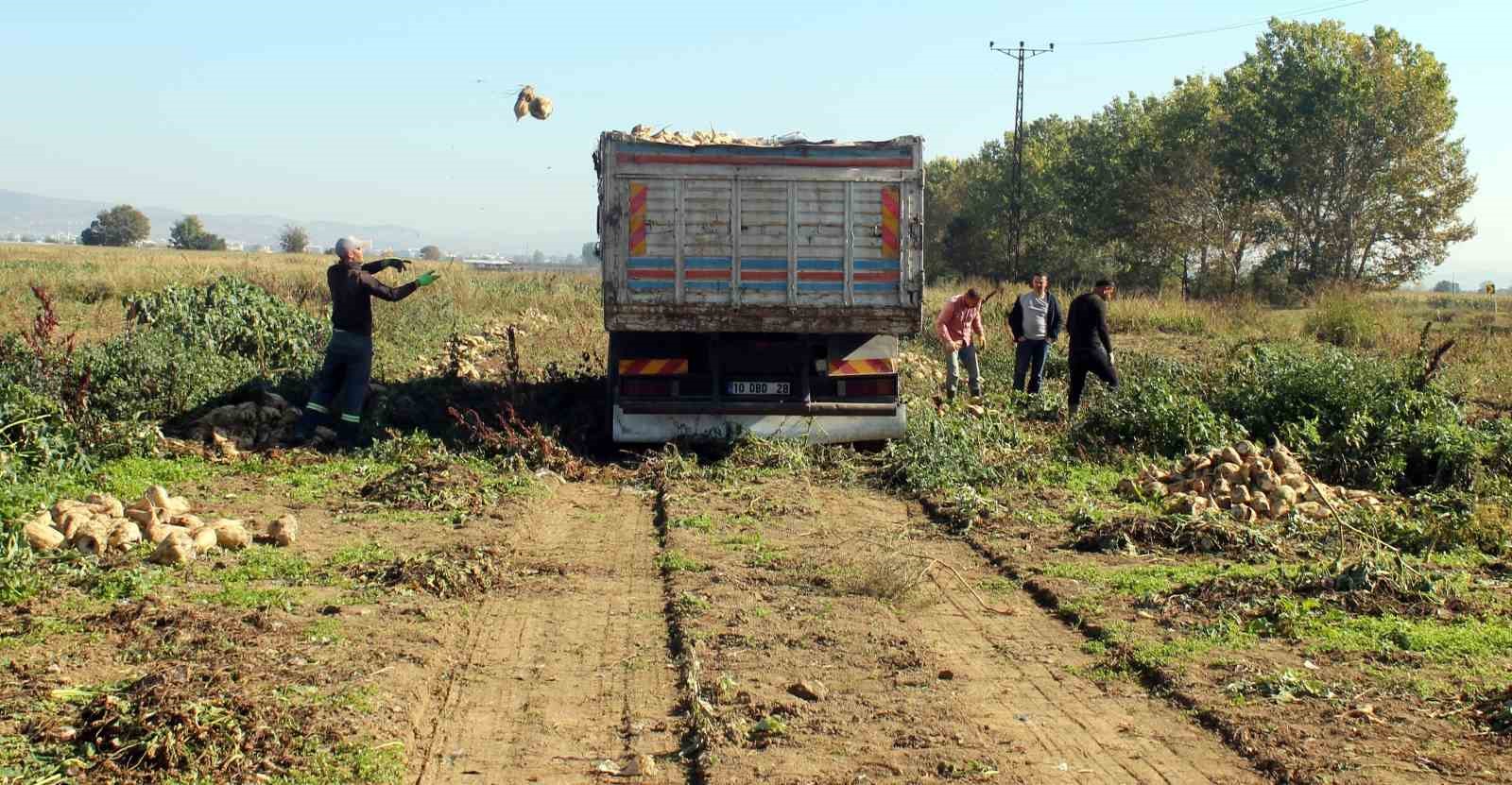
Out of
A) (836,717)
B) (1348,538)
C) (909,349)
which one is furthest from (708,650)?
(909,349)

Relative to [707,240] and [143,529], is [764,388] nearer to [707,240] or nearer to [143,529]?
[707,240]

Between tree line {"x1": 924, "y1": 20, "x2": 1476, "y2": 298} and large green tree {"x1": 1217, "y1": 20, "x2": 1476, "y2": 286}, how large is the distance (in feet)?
0.14

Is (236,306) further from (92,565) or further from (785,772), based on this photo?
(785,772)

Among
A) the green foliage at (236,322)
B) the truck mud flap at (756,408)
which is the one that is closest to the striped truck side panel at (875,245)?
the truck mud flap at (756,408)

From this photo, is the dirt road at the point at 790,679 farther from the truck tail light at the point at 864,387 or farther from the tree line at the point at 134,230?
the tree line at the point at 134,230

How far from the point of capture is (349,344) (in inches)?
462

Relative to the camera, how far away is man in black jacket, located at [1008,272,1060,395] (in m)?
15.1

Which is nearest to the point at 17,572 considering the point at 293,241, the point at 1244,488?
the point at 1244,488

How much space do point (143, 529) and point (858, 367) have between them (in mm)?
6150

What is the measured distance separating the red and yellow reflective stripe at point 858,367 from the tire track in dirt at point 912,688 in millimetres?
3592

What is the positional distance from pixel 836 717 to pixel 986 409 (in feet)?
29.3

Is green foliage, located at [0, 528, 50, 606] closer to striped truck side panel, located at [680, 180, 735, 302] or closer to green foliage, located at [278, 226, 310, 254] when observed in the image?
striped truck side panel, located at [680, 180, 735, 302]

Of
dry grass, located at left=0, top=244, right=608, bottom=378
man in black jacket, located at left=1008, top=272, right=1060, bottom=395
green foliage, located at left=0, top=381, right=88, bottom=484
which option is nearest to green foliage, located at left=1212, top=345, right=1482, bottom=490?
man in black jacket, located at left=1008, top=272, right=1060, bottom=395

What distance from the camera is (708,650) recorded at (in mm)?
6039
